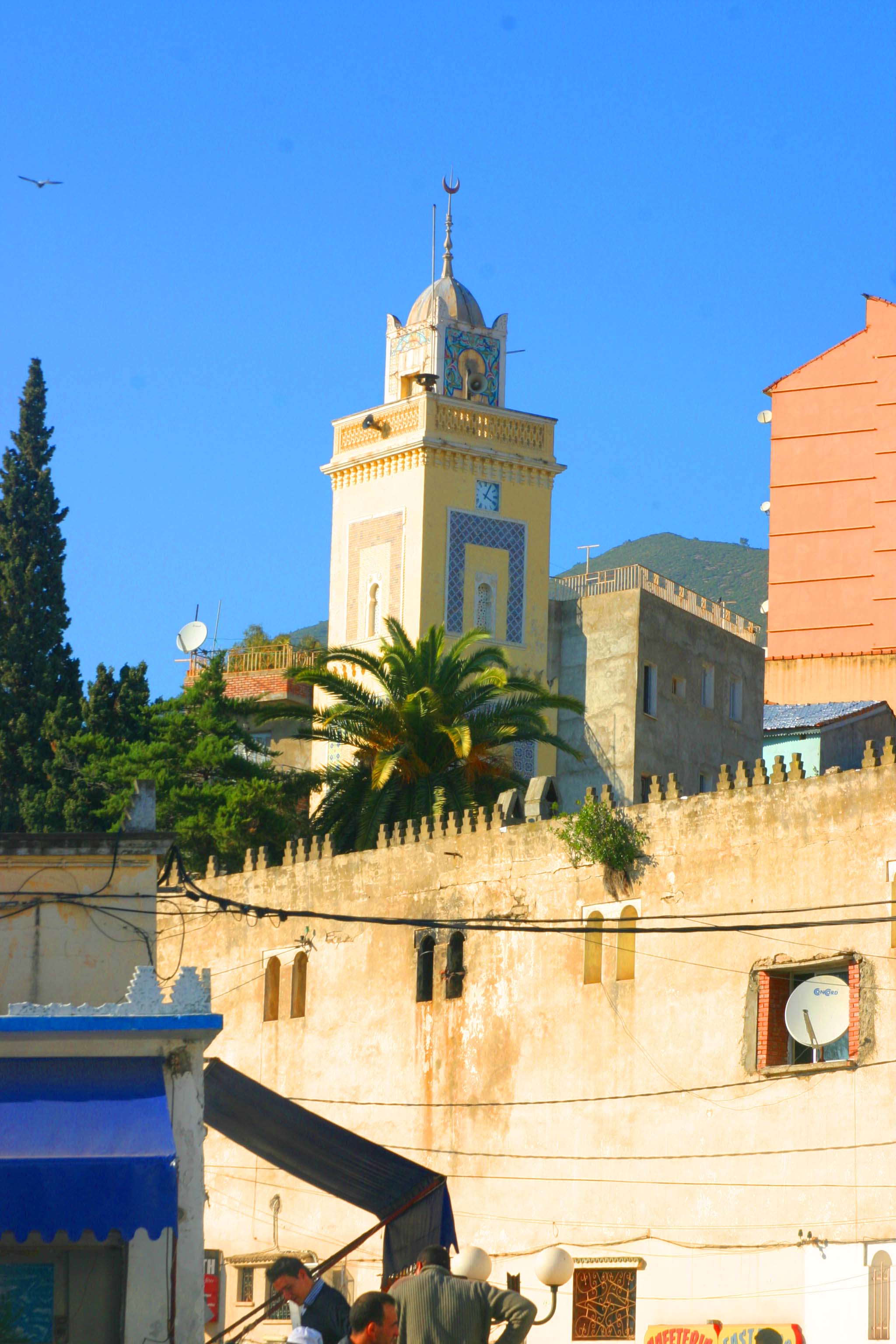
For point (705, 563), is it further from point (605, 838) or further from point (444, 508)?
point (605, 838)

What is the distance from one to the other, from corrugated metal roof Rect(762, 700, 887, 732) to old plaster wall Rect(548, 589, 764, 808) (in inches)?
20.9

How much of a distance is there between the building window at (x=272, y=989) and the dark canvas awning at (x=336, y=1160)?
1019 centimetres

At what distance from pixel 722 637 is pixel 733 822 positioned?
68.0ft

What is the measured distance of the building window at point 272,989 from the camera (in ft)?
97.9

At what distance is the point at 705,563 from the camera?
568ft

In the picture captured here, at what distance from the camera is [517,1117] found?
1003 inches

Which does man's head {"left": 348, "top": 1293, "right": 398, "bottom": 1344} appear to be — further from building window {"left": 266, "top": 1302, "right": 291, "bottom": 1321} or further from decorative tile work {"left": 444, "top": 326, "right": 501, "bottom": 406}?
decorative tile work {"left": 444, "top": 326, "right": 501, "bottom": 406}

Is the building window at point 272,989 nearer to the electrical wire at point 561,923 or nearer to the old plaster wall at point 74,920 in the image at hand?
the electrical wire at point 561,923

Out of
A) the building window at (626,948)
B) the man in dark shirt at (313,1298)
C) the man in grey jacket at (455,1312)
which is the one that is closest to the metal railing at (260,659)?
the building window at (626,948)

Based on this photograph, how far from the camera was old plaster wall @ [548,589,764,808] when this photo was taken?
134 ft

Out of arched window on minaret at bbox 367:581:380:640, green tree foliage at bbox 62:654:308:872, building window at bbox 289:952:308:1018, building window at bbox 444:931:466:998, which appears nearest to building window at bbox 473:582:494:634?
arched window on minaret at bbox 367:581:380:640

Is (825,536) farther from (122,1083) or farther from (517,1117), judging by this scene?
(122,1083)

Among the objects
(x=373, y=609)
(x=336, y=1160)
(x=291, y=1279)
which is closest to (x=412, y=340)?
(x=373, y=609)

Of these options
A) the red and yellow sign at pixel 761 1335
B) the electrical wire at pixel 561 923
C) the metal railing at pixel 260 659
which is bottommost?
the red and yellow sign at pixel 761 1335
